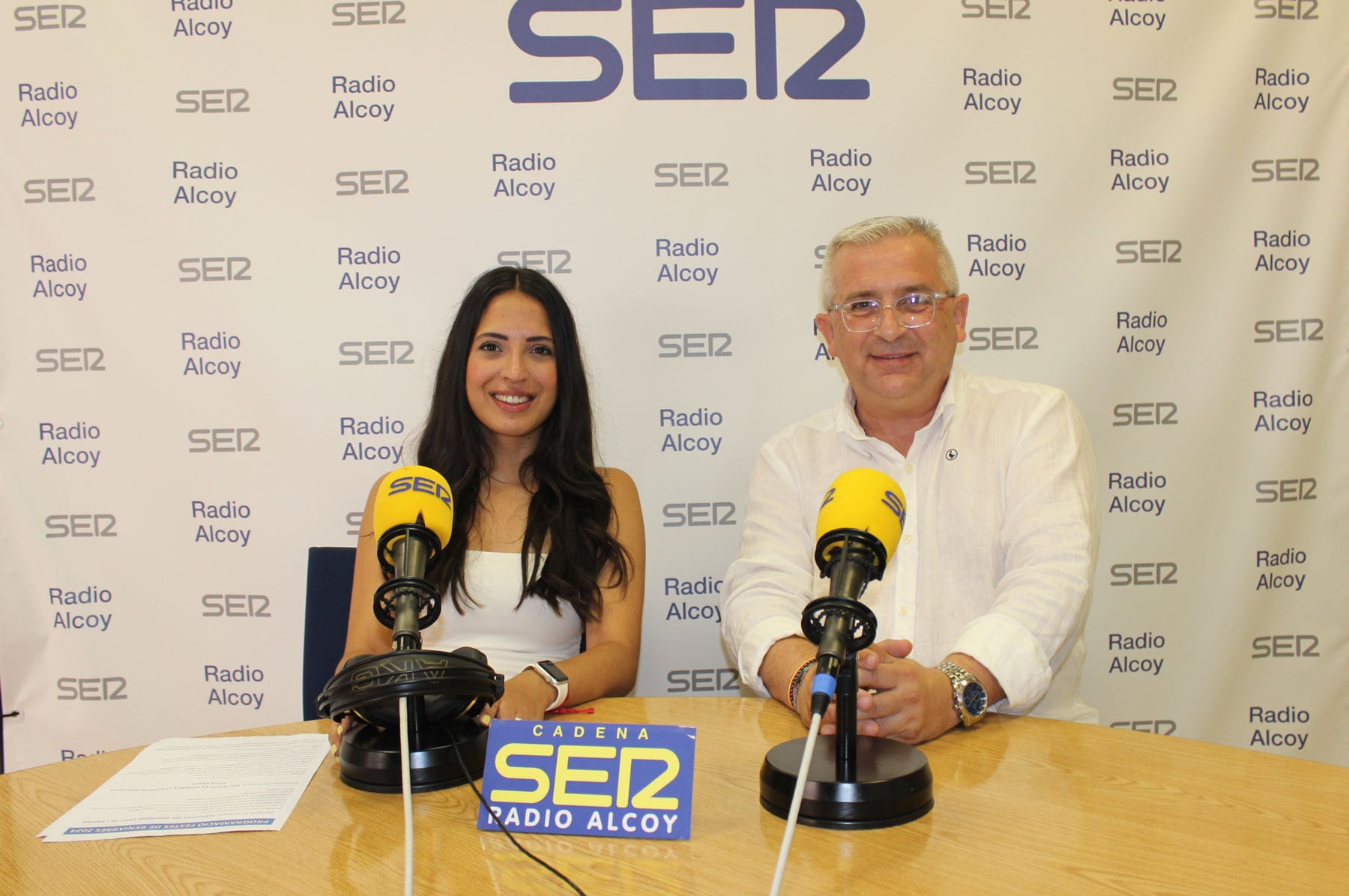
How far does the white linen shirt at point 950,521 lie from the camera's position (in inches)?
79.0

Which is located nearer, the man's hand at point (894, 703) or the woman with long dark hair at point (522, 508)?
the man's hand at point (894, 703)

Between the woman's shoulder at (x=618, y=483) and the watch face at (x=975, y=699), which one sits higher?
the woman's shoulder at (x=618, y=483)

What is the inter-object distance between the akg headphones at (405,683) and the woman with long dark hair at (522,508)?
79 cm

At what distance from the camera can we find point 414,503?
1.26 metres

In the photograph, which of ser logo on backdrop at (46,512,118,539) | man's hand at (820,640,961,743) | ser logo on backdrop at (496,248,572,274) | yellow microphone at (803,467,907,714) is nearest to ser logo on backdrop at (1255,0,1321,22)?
ser logo on backdrop at (496,248,572,274)

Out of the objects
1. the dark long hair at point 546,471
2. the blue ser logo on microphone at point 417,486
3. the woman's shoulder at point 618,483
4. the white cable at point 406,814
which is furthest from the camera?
the woman's shoulder at point 618,483

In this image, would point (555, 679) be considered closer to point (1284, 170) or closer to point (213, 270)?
point (213, 270)

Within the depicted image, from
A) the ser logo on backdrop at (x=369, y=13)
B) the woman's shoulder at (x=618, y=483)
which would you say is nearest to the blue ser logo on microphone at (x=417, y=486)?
the woman's shoulder at (x=618, y=483)

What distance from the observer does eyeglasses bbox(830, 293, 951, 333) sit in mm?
2232

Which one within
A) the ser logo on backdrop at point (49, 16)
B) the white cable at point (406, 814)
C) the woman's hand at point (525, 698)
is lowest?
the woman's hand at point (525, 698)

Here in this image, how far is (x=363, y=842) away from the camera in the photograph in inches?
47.1

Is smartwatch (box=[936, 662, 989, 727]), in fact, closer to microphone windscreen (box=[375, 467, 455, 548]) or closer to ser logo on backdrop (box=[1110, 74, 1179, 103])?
microphone windscreen (box=[375, 467, 455, 548])

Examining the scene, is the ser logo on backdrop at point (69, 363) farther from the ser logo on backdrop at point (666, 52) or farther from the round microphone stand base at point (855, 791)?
the round microphone stand base at point (855, 791)

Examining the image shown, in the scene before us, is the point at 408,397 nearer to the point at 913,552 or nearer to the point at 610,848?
the point at 913,552
